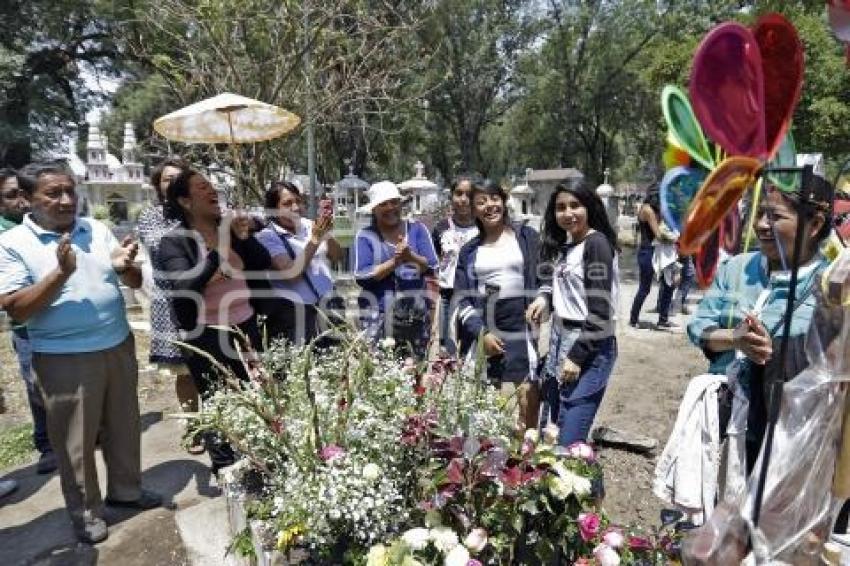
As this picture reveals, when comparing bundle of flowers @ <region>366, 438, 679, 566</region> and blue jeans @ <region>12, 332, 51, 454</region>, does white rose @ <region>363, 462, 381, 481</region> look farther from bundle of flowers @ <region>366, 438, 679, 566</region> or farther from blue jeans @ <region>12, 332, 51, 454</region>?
blue jeans @ <region>12, 332, 51, 454</region>

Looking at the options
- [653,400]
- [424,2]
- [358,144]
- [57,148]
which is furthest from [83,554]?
[57,148]

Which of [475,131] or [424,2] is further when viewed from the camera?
[475,131]

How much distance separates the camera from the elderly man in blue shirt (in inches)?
98.8

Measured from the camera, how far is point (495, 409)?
2104 mm

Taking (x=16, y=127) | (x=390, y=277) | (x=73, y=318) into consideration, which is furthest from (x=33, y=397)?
(x=16, y=127)

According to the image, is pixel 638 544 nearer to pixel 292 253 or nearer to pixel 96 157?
pixel 292 253

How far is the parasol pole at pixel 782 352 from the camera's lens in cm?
145

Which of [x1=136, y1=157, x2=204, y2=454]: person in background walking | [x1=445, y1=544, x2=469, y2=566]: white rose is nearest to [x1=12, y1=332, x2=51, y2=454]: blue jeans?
[x1=136, y1=157, x2=204, y2=454]: person in background walking

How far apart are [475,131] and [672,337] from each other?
15.7m

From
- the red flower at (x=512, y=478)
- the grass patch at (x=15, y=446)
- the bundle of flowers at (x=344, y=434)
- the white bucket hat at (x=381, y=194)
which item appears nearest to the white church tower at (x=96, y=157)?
the grass patch at (x=15, y=446)

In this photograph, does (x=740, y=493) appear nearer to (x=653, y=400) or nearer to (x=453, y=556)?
(x=453, y=556)

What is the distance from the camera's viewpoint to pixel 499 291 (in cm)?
314

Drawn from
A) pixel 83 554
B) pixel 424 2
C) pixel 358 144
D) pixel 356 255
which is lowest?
pixel 83 554

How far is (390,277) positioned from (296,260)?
57cm
